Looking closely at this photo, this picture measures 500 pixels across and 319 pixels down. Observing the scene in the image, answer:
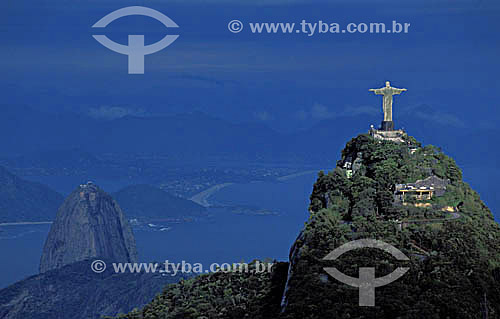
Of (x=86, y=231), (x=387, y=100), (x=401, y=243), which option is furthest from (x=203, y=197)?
(x=401, y=243)

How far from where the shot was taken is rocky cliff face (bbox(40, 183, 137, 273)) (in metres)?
125

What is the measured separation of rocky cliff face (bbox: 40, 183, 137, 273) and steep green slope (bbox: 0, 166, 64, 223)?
1762 inches

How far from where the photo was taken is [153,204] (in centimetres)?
18025

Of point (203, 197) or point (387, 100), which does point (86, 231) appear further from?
point (387, 100)

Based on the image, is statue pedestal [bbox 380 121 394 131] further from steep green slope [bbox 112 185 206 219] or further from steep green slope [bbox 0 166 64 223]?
steep green slope [bbox 0 166 64 223]

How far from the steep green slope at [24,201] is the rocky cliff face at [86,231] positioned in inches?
1762

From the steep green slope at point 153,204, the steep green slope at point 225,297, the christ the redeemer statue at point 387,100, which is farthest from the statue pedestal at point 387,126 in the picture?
the steep green slope at point 153,204

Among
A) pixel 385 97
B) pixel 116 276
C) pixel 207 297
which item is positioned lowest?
pixel 116 276

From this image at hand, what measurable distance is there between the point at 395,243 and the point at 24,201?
166 meters

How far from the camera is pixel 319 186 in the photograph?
33250 mm

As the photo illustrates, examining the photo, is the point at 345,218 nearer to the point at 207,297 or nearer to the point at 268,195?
the point at 207,297

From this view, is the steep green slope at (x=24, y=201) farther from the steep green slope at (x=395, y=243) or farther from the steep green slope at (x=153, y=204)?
the steep green slope at (x=395, y=243)

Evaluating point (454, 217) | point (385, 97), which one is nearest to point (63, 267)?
point (385, 97)

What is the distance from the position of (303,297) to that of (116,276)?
85.3m
